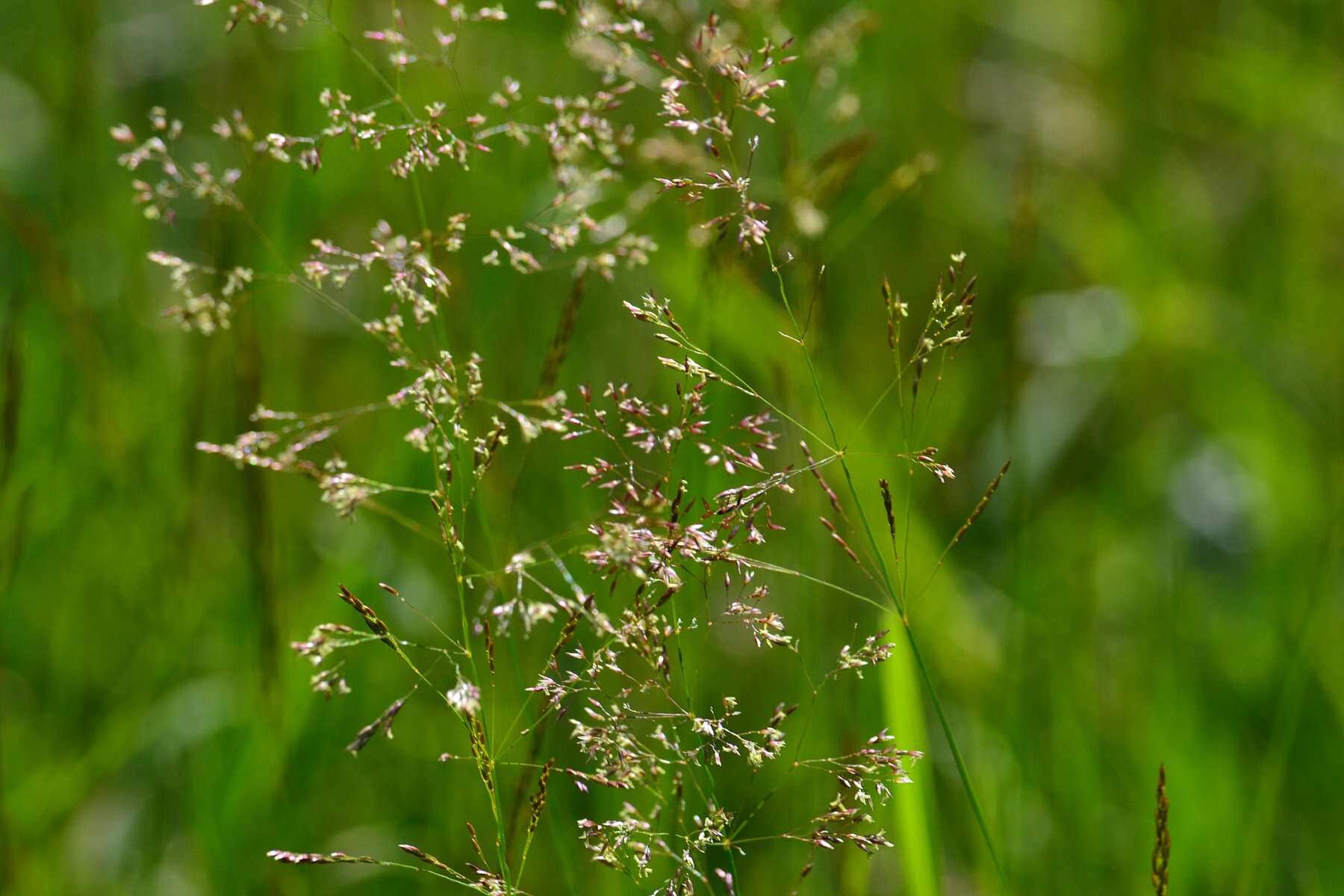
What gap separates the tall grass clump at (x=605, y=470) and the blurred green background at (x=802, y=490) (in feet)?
0.16

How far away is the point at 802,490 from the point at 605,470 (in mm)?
739

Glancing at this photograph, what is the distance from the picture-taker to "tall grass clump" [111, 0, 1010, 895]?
2.99ft

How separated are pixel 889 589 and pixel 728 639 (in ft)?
5.12

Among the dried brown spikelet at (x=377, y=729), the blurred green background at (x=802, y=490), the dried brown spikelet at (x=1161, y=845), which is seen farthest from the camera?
the blurred green background at (x=802, y=490)

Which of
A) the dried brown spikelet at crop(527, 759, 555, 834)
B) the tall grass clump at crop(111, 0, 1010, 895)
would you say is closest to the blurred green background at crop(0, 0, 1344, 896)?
the tall grass clump at crop(111, 0, 1010, 895)

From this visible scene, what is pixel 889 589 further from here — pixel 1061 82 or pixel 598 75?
pixel 1061 82

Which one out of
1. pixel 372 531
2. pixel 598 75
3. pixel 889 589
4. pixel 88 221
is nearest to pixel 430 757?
pixel 372 531

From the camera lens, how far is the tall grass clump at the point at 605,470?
2.99 ft

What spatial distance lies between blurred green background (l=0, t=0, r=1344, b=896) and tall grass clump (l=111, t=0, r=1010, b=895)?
0.05m

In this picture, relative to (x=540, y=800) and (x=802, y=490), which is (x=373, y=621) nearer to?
(x=540, y=800)

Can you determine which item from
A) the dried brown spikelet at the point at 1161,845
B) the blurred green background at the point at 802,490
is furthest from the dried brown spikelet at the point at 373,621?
the dried brown spikelet at the point at 1161,845

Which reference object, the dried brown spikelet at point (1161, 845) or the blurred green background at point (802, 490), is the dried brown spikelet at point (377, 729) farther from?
the dried brown spikelet at point (1161, 845)

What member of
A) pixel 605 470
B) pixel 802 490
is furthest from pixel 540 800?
pixel 802 490

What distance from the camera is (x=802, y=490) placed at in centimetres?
166
